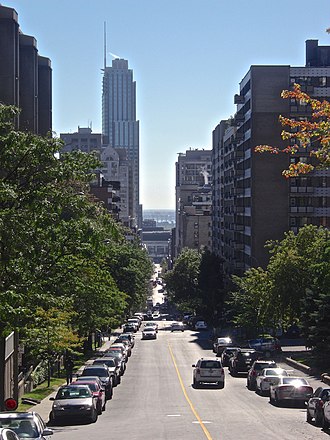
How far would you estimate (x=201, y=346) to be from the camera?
81375 millimetres

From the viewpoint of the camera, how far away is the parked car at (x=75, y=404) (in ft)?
99.8

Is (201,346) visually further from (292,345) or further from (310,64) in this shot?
(310,64)

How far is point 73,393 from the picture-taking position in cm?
3148

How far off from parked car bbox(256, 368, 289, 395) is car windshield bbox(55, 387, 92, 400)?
11.0m

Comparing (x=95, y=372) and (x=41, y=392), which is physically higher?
(x=95, y=372)

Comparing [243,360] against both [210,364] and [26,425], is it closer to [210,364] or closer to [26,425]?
[210,364]

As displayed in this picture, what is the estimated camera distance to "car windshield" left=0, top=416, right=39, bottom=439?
63.8ft

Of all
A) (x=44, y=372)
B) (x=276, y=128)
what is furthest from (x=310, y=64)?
(x=44, y=372)

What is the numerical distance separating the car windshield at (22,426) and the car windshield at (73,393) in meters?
11.2

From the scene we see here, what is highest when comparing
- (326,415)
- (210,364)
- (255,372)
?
(326,415)

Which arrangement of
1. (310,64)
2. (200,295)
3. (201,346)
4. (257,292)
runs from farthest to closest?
(200,295) < (310,64) < (201,346) < (257,292)

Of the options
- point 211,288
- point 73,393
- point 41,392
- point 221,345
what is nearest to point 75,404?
point 73,393

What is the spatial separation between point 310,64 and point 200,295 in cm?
3128

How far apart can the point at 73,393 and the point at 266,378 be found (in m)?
12.0
